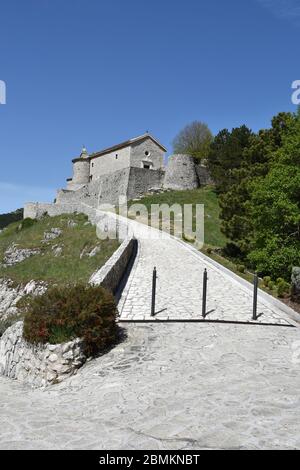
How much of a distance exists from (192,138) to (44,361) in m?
70.2

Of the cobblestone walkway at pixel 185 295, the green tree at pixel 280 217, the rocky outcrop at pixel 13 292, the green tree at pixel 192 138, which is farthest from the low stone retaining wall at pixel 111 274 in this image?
the green tree at pixel 192 138

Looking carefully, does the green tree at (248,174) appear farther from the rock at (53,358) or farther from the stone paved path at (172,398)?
the rock at (53,358)

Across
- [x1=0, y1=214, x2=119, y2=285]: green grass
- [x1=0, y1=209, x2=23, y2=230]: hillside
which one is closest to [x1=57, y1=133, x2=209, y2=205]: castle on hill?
[x1=0, y1=214, x2=119, y2=285]: green grass

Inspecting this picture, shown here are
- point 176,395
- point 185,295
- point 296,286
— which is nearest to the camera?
point 176,395

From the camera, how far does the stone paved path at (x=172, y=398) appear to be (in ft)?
16.4

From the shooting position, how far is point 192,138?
7475 cm

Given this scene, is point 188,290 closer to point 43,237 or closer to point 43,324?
point 43,324

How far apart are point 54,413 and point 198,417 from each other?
215 centimetres

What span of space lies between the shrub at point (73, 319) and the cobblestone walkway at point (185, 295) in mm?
1561

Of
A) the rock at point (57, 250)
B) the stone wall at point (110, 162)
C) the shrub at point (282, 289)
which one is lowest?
the shrub at point (282, 289)

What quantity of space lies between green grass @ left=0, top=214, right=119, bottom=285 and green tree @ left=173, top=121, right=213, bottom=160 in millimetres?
35274

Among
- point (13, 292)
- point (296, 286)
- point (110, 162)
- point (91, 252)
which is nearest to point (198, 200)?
point (110, 162)

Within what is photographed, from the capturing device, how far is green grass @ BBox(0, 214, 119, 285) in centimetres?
2789

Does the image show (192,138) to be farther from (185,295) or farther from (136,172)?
(185,295)
